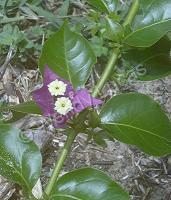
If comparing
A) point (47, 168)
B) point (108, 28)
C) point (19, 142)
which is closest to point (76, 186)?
point (19, 142)

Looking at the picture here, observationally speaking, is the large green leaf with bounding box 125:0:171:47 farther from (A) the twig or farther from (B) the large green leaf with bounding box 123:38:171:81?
(A) the twig

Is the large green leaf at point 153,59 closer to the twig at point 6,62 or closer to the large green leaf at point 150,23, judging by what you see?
the large green leaf at point 150,23

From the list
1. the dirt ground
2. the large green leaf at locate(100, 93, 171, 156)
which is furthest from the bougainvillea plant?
the dirt ground

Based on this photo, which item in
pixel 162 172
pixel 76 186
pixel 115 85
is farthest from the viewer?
pixel 115 85

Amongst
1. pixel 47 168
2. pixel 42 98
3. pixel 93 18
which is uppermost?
pixel 42 98

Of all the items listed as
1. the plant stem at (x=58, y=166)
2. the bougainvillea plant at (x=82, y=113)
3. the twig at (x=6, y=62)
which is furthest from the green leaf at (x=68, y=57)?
the twig at (x=6, y=62)

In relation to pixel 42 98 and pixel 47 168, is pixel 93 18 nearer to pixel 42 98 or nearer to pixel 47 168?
pixel 47 168
